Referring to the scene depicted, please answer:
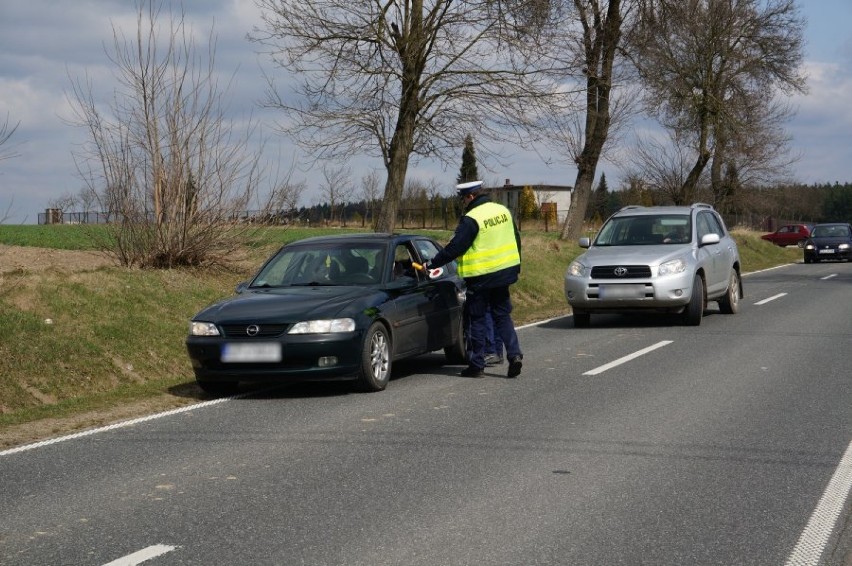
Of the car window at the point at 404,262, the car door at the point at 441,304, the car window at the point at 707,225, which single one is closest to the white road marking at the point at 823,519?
the car door at the point at 441,304

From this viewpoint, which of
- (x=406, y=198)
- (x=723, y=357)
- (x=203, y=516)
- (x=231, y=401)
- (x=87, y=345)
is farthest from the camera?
(x=406, y=198)

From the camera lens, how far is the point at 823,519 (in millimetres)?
5410

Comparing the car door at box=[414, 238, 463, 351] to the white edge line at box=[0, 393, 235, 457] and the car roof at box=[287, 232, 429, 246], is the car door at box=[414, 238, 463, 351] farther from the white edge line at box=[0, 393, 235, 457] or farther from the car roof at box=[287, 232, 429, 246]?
the white edge line at box=[0, 393, 235, 457]

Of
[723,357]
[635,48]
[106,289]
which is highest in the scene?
[635,48]

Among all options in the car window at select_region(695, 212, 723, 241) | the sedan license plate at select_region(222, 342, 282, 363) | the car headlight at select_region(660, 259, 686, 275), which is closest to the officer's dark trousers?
the sedan license plate at select_region(222, 342, 282, 363)

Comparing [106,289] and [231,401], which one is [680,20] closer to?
[106,289]

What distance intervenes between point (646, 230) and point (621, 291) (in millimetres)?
1906

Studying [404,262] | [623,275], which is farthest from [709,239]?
[404,262]

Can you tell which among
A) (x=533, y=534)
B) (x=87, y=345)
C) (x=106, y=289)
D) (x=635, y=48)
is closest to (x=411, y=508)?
(x=533, y=534)

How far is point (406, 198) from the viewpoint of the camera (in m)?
71.5

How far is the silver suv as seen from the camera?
15422mm

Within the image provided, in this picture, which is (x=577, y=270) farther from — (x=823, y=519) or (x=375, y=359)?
(x=823, y=519)

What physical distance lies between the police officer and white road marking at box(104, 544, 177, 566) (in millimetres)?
5951

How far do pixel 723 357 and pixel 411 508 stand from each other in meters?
7.42
